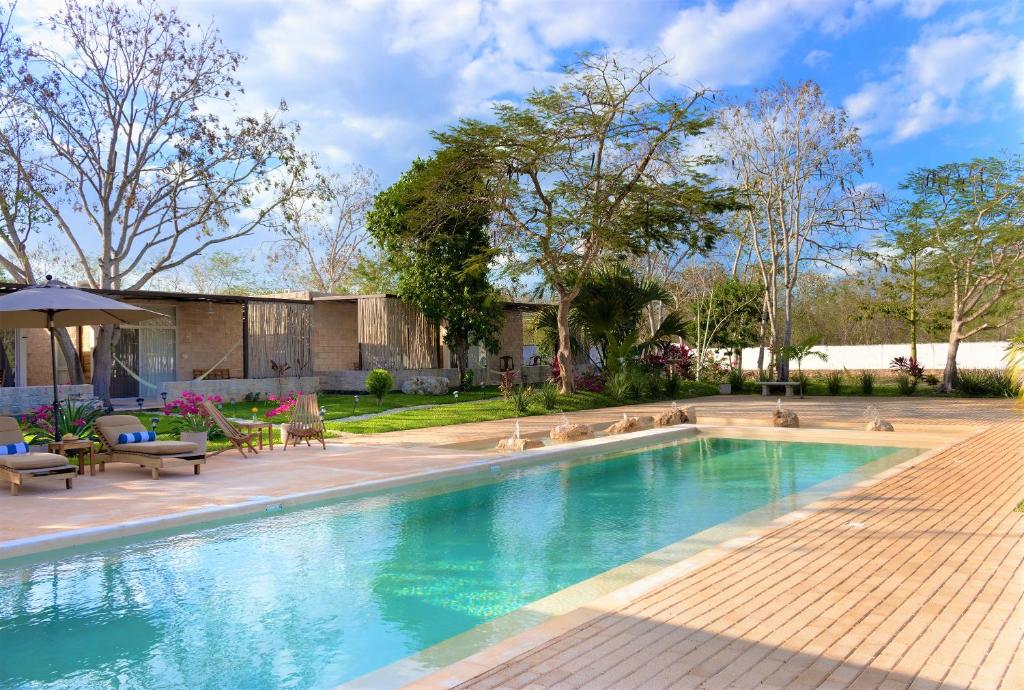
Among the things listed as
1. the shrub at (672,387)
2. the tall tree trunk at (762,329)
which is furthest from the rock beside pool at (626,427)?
the tall tree trunk at (762,329)

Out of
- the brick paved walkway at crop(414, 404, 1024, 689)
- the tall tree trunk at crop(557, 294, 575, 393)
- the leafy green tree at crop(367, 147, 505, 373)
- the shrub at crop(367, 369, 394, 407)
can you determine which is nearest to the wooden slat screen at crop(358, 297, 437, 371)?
the leafy green tree at crop(367, 147, 505, 373)

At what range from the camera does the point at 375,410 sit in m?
17.5

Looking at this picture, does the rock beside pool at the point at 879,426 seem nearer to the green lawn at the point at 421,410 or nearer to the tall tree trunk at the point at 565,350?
the green lawn at the point at 421,410

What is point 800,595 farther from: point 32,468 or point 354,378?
point 354,378

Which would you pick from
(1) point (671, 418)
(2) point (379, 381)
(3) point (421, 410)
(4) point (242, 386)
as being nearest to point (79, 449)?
(3) point (421, 410)

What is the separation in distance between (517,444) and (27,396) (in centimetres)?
1081

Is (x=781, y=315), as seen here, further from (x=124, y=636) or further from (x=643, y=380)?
(x=124, y=636)

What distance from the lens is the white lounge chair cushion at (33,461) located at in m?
8.16

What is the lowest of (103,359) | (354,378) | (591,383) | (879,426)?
(879,426)

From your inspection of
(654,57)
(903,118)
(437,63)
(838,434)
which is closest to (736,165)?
(903,118)

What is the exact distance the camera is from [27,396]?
15.8m

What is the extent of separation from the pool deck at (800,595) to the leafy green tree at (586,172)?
11.4 meters

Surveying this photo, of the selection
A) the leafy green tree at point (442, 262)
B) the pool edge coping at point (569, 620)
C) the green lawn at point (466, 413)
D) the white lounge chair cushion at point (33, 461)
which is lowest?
the pool edge coping at point (569, 620)

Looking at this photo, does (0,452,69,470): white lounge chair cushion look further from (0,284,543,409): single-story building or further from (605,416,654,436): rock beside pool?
(0,284,543,409): single-story building
